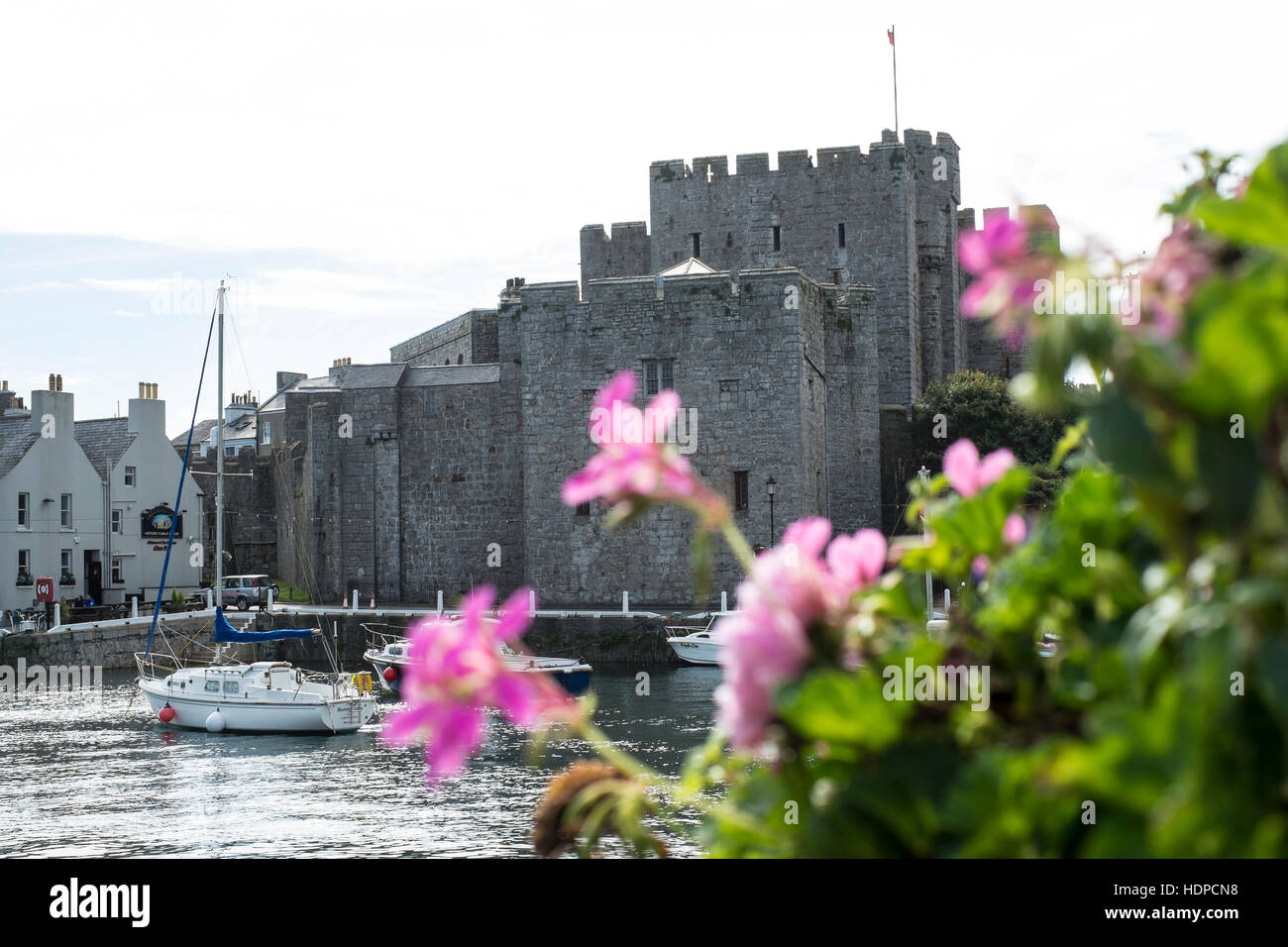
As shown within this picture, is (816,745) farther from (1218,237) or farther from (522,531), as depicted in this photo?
(522,531)

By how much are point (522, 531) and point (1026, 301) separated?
1374 inches

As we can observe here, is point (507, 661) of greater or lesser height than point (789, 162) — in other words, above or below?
below

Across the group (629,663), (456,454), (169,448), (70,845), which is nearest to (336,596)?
(456,454)

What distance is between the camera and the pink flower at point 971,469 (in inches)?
54.8

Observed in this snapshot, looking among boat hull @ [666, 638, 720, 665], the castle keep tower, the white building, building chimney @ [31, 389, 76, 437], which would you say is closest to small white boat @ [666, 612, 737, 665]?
boat hull @ [666, 638, 720, 665]

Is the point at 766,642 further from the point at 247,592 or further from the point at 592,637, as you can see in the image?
the point at 247,592

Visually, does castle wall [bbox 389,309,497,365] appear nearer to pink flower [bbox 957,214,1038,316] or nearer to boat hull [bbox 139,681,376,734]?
boat hull [bbox 139,681,376,734]

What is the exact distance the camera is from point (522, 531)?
117 feet

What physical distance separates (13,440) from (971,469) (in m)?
39.6

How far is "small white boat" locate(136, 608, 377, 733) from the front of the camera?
22.3 m

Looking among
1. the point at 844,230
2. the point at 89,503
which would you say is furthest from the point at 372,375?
the point at 844,230

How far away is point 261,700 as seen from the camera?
2273 centimetres

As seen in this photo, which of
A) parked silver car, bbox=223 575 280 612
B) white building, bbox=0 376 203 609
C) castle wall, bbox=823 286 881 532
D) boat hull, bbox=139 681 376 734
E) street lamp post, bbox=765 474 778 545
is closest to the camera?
boat hull, bbox=139 681 376 734
